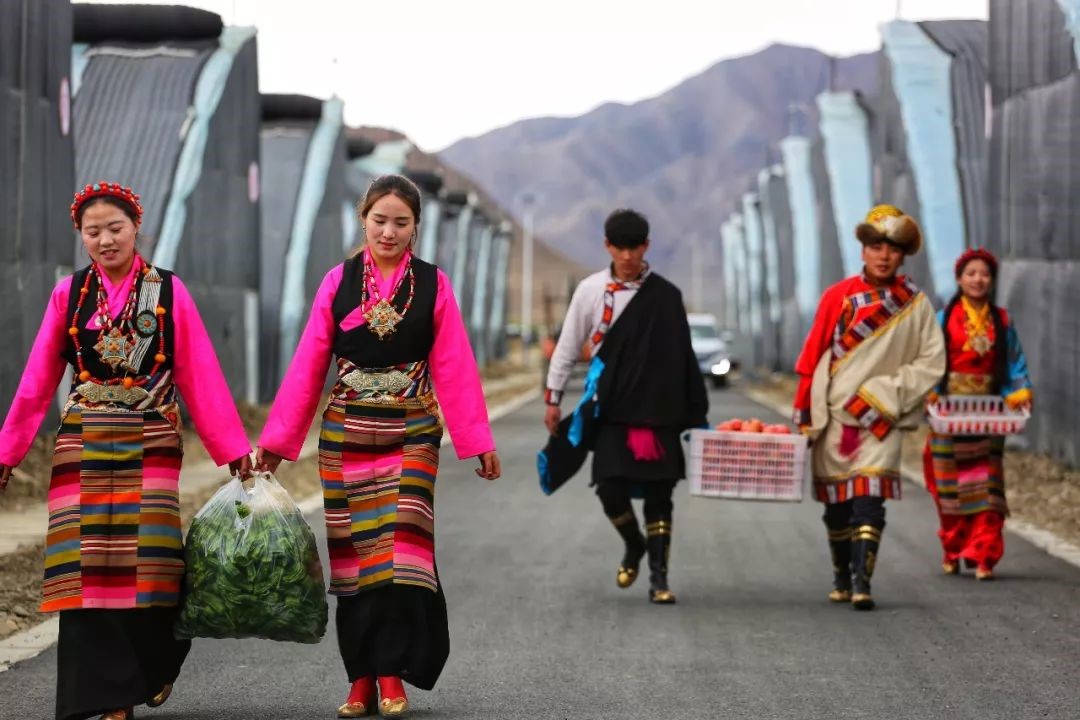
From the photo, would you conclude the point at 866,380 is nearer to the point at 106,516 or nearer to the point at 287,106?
the point at 106,516

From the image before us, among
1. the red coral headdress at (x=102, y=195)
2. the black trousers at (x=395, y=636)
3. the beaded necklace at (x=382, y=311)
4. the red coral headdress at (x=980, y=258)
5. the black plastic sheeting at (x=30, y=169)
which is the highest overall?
the black plastic sheeting at (x=30, y=169)

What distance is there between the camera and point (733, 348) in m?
48.8

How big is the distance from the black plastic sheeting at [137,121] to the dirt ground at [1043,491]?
8232 millimetres

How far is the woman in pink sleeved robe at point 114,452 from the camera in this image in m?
5.67

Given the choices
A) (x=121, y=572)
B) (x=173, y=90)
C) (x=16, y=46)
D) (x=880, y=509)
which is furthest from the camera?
(x=173, y=90)

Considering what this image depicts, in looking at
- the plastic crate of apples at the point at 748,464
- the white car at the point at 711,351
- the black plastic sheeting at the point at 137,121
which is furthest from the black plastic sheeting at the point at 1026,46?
the white car at the point at 711,351

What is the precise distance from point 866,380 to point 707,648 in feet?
5.89

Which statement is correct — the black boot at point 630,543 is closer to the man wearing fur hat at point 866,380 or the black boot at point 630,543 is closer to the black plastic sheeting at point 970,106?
the man wearing fur hat at point 866,380

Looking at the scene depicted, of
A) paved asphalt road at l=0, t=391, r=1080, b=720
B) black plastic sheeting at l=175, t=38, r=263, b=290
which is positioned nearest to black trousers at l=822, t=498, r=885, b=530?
paved asphalt road at l=0, t=391, r=1080, b=720

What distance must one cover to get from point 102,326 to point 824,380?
3815 mm

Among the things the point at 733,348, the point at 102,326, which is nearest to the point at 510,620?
the point at 102,326

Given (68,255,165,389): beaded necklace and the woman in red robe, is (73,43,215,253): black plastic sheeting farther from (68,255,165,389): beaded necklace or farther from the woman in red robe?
(68,255,165,389): beaded necklace

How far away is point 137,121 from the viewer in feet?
69.1

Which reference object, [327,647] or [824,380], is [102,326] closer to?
[327,647]
